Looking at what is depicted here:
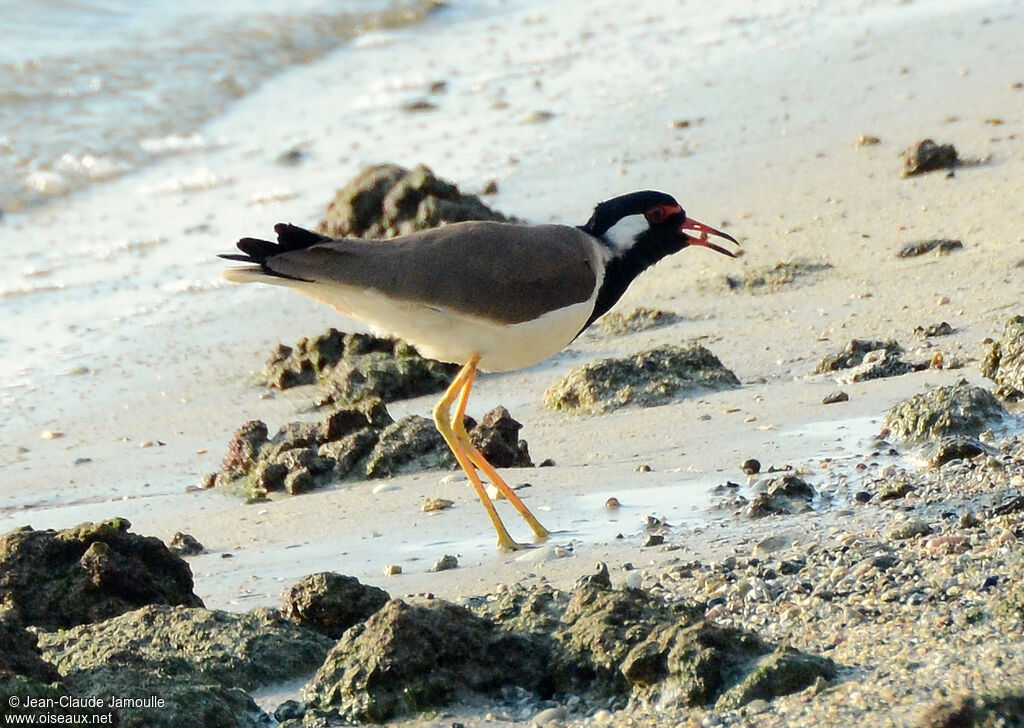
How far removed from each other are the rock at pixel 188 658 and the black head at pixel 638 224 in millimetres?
2446

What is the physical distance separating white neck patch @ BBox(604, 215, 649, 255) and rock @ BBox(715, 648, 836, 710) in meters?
2.79

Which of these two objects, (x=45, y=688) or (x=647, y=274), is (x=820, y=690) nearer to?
(x=45, y=688)

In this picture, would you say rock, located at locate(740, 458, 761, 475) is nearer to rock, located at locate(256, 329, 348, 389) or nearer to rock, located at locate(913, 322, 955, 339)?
rock, located at locate(913, 322, 955, 339)

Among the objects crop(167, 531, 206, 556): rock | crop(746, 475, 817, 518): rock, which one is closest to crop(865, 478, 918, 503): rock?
crop(746, 475, 817, 518): rock

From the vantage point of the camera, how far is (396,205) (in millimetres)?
8336

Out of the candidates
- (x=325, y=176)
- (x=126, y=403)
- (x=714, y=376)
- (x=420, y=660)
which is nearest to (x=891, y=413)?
(x=714, y=376)

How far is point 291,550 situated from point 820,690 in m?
2.30

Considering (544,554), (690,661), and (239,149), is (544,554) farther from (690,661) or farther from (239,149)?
(239,149)

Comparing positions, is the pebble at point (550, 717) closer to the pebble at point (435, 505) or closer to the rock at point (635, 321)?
the pebble at point (435, 505)

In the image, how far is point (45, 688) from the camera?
2.99 metres

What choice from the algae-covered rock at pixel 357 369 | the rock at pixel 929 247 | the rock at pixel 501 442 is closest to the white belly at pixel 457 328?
the rock at pixel 501 442

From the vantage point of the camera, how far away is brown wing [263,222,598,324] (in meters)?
5.20

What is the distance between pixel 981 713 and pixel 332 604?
172cm

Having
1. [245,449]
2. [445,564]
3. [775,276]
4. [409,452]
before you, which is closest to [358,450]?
[409,452]
